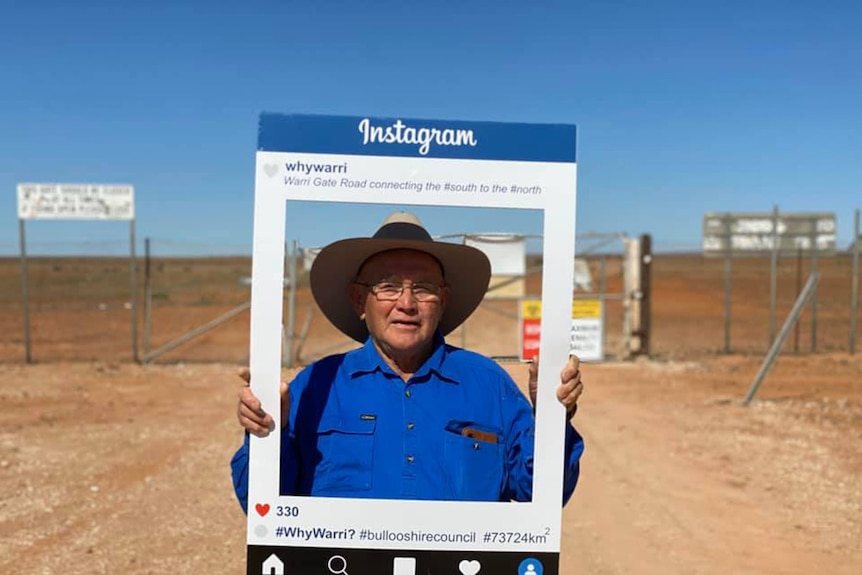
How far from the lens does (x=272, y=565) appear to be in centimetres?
229

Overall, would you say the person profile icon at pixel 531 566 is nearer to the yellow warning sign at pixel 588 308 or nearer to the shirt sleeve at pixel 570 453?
the shirt sleeve at pixel 570 453

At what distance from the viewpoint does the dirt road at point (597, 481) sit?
4.97 m

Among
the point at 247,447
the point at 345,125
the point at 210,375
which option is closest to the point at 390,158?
the point at 345,125

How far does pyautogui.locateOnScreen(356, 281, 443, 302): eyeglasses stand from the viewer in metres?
2.46

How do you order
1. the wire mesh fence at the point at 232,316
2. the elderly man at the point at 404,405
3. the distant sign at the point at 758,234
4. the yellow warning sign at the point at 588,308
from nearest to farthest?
the elderly man at the point at 404,405 < the yellow warning sign at the point at 588,308 < the wire mesh fence at the point at 232,316 < the distant sign at the point at 758,234

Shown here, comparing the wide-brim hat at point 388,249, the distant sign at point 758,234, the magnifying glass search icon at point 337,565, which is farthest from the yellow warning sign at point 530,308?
the magnifying glass search icon at point 337,565

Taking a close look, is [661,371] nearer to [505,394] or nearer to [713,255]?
[713,255]

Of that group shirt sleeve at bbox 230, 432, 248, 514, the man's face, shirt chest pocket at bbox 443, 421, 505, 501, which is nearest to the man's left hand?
shirt chest pocket at bbox 443, 421, 505, 501

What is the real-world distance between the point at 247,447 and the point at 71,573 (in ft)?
10.6

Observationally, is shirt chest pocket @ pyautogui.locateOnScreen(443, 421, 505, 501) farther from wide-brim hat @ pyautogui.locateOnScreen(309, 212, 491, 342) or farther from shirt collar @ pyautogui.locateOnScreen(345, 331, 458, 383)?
wide-brim hat @ pyautogui.locateOnScreen(309, 212, 491, 342)

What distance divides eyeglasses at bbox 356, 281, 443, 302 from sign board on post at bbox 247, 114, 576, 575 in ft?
0.80

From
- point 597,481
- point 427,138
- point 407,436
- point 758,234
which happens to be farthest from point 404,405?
point 758,234

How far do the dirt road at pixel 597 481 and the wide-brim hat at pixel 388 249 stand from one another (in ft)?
9.44

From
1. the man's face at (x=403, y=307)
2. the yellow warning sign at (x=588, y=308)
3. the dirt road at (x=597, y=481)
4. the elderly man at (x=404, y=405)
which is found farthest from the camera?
the yellow warning sign at (x=588, y=308)
